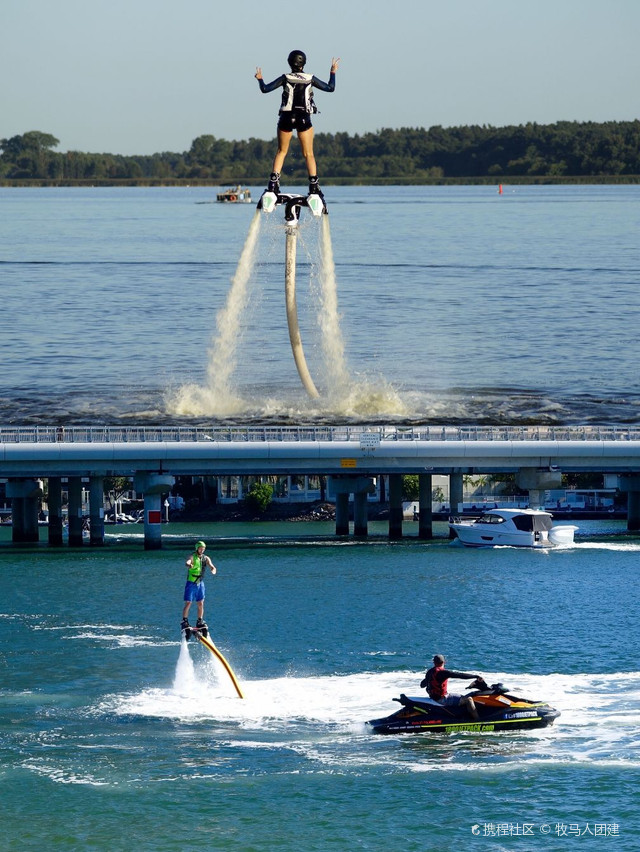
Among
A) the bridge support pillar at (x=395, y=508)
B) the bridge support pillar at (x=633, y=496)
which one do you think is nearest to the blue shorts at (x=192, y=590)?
the bridge support pillar at (x=395, y=508)

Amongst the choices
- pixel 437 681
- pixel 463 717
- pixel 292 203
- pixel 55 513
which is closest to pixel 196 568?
pixel 437 681

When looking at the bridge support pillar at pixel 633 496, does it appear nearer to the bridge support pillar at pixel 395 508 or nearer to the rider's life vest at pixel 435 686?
the bridge support pillar at pixel 395 508

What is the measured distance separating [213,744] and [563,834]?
1442 cm

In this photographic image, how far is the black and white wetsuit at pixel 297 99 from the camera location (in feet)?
276

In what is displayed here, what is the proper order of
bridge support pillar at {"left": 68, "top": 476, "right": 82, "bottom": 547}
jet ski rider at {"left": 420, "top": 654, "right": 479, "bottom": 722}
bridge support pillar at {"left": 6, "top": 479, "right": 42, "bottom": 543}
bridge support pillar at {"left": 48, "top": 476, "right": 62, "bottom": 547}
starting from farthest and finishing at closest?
bridge support pillar at {"left": 6, "top": 479, "right": 42, "bottom": 543} → bridge support pillar at {"left": 48, "top": 476, "right": 62, "bottom": 547} → bridge support pillar at {"left": 68, "top": 476, "right": 82, "bottom": 547} → jet ski rider at {"left": 420, "top": 654, "right": 479, "bottom": 722}

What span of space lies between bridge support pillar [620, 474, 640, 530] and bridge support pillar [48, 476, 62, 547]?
145 feet

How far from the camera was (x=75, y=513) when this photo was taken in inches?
5172

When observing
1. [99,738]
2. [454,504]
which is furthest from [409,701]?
[454,504]

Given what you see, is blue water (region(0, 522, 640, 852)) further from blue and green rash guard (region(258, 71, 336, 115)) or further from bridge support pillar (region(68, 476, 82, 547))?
blue and green rash guard (region(258, 71, 336, 115))

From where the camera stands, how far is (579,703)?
68312mm

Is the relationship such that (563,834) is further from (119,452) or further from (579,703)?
(119,452)

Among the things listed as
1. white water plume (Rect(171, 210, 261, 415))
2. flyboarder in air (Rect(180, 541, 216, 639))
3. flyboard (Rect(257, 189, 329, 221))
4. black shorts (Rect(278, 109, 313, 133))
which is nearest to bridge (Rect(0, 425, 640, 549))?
flyboard (Rect(257, 189, 329, 221))

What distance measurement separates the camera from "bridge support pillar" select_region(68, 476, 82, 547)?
128750 mm

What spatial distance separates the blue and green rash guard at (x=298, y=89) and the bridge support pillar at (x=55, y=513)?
174ft
